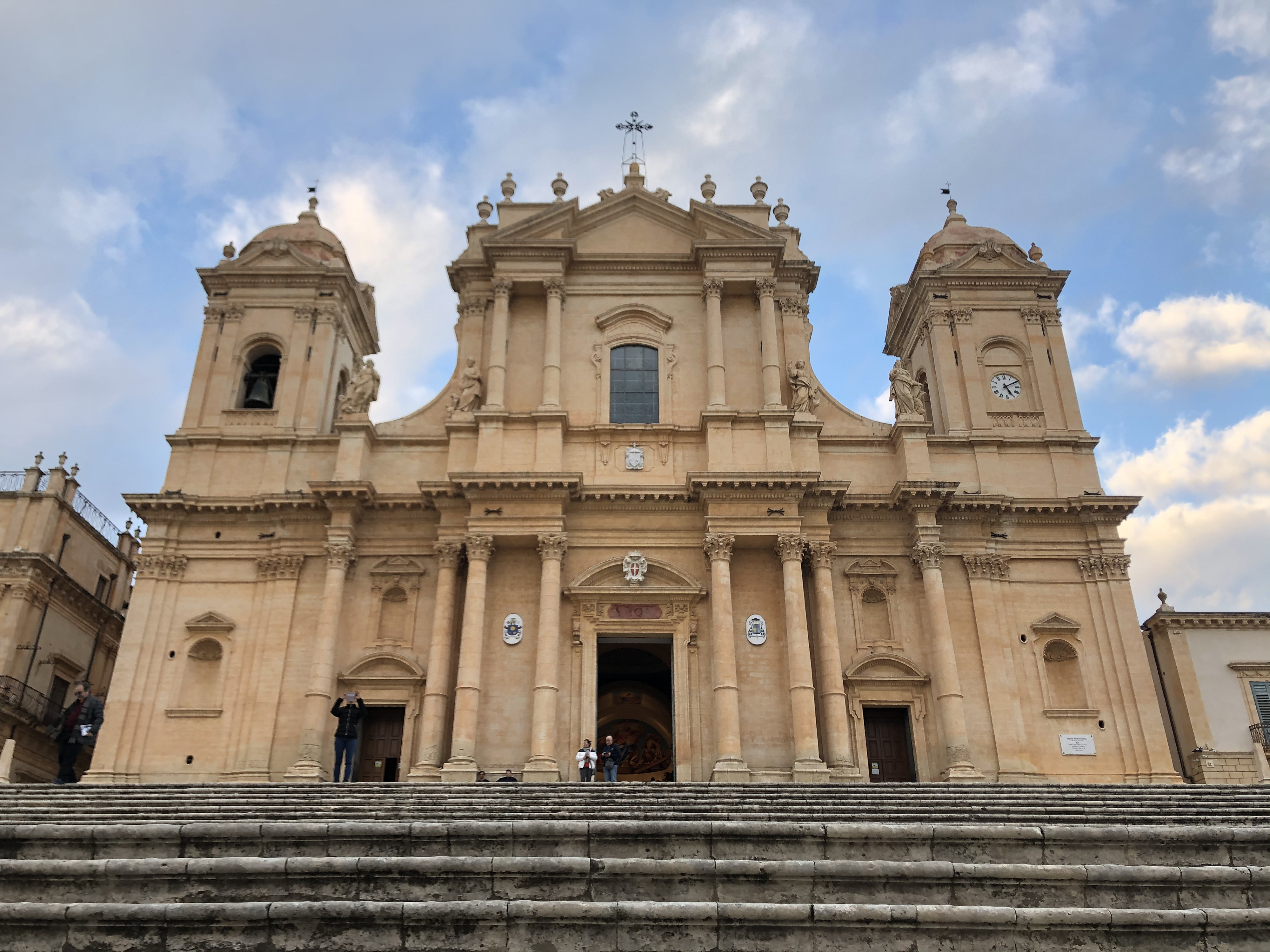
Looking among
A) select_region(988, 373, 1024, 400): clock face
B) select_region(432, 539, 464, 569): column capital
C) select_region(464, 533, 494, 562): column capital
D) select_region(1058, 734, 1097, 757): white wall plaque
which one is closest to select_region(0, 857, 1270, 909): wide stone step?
select_region(464, 533, 494, 562): column capital

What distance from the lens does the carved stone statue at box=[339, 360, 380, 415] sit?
2623cm

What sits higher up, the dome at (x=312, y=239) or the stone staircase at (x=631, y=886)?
the dome at (x=312, y=239)

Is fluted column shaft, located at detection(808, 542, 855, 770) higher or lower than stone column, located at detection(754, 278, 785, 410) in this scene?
lower

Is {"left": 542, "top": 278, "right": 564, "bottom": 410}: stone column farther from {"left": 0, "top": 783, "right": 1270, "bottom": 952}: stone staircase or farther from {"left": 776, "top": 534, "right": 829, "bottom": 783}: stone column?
{"left": 0, "top": 783, "right": 1270, "bottom": 952}: stone staircase

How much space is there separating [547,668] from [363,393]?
8.96 metres

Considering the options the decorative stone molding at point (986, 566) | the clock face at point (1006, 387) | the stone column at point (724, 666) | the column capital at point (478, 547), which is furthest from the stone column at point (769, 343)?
the column capital at point (478, 547)

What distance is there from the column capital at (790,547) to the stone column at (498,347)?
297 inches

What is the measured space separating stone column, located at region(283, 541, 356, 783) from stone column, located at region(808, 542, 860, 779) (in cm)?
1100

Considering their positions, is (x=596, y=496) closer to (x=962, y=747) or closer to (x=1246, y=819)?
(x=962, y=747)

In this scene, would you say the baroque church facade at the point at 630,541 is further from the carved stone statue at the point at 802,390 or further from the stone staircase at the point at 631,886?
the stone staircase at the point at 631,886

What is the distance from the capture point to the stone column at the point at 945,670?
73.8ft

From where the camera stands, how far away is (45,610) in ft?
103

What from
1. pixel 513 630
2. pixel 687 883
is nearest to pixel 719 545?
pixel 513 630

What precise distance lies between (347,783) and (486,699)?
21.4 feet
